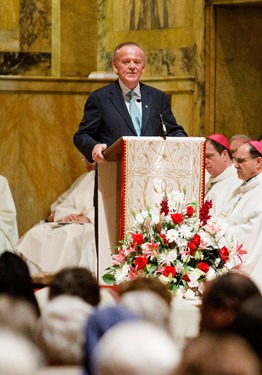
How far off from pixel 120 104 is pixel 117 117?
4.0 inches

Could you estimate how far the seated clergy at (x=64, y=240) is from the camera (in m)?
10.7

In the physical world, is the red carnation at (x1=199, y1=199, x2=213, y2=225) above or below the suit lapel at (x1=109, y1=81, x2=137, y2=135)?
Result: below

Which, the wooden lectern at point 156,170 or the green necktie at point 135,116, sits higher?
the green necktie at point 135,116

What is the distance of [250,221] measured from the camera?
Result: 8.93m

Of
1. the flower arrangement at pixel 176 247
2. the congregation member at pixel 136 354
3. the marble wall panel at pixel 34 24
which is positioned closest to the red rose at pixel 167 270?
the flower arrangement at pixel 176 247

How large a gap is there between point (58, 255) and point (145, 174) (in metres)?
3.95

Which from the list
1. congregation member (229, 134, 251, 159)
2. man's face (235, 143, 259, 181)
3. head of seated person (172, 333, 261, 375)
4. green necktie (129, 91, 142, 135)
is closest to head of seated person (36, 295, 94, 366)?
head of seated person (172, 333, 261, 375)

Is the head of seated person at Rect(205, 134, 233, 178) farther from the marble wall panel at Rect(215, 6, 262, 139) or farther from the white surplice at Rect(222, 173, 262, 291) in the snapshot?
the marble wall panel at Rect(215, 6, 262, 139)

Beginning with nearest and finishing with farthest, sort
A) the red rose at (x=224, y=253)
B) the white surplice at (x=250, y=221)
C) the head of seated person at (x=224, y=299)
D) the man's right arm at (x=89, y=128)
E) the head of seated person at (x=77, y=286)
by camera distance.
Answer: the head of seated person at (x=224, y=299)
the head of seated person at (x=77, y=286)
the red rose at (x=224, y=253)
the man's right arm at (x=89, y=128)
the white surplice at (x=250, y=221)

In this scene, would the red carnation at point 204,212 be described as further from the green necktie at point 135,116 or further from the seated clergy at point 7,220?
the seated clergy at point 7,220

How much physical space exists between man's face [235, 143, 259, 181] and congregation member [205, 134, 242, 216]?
1023 millimetres

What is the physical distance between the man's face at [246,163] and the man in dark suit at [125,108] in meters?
1.77

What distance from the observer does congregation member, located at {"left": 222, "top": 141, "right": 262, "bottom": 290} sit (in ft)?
28.5

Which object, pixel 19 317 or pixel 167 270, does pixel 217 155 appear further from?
pixel 19 317
